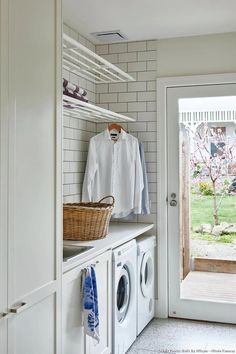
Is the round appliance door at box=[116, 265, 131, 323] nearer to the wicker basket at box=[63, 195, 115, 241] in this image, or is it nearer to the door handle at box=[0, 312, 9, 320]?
the wicker basket at box=[63, 195, 115, 241]

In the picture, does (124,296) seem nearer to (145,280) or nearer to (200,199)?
(145,280)

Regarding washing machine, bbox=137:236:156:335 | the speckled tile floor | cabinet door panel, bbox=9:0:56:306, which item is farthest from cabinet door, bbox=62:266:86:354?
washing machine, bbox=137:236:156:335

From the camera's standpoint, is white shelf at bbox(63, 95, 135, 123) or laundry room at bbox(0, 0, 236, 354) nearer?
white shelf at bbox(63, 95, 135, 123)

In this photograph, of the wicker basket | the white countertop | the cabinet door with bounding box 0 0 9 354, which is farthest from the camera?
the wicker basket

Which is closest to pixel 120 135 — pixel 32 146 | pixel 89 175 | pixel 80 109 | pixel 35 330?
pixel 89 175

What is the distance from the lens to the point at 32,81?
5.73 feet

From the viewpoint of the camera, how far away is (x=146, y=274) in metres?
3.60

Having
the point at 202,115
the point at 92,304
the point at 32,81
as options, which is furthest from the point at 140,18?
the point at 92,304

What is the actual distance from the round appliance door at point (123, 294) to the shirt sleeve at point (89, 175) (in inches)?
31.0

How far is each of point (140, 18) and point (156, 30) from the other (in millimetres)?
330

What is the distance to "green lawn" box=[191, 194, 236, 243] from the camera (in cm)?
373

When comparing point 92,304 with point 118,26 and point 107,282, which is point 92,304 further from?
point 118,26

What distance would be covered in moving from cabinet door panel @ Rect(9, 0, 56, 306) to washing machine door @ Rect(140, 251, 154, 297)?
60.8 inches

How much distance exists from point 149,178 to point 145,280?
0.90m
